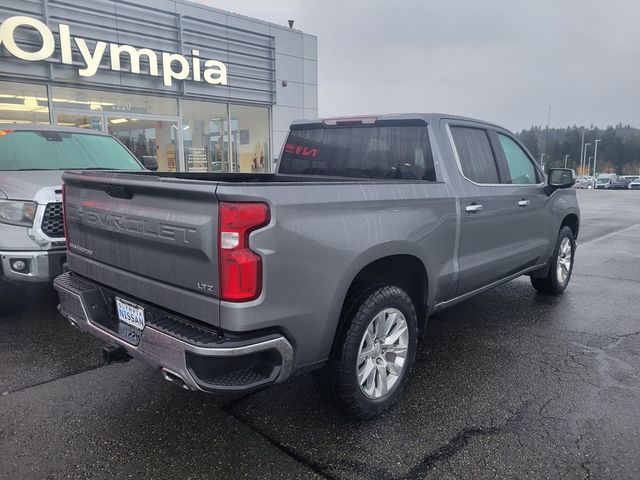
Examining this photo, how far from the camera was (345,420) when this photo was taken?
115 inches

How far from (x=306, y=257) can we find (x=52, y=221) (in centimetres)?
315

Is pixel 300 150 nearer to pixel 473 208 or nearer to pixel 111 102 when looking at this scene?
pixel 473 208

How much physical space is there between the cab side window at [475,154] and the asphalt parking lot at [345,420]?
144 cm

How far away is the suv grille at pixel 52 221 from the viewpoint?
175 inches

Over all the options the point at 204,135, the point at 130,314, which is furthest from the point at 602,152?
the point at 130,314

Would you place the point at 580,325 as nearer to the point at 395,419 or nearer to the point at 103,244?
the point at 395,419

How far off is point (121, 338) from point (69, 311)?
2.08ft

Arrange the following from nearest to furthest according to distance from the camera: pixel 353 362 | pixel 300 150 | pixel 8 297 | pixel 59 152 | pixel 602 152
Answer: pixel 353 362, pixel 300 150, pixel 8 297, pixel 59 152, pixel 602 152

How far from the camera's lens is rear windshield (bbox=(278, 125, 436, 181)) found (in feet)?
11.9

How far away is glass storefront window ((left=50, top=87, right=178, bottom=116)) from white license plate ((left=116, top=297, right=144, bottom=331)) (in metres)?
11.2

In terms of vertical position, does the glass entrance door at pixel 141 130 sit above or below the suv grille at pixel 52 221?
above

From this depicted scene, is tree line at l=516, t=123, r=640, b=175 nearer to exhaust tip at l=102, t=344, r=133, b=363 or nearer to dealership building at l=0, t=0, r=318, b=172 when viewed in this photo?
dealership building at l=0, t=0, r=318, b=172

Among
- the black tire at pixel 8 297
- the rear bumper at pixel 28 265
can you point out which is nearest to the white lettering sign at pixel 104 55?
the black tire at pixel 8 297

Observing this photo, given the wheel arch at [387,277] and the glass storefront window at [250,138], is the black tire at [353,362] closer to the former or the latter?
the wheel arch at [387,277]
